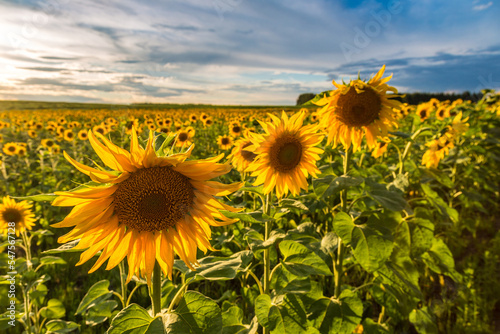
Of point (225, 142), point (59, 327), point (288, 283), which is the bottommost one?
point (59, 327)

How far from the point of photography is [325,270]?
2.08m

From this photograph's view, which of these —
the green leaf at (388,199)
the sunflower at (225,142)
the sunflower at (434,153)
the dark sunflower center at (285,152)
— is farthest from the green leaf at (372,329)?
the sunflower at (225,142)

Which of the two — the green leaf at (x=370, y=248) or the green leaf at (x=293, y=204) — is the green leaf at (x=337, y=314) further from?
the green leaf at (x=293, y=204)

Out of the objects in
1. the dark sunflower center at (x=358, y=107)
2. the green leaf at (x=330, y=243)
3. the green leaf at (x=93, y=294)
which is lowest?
the green leaf at (x=93, y=294)

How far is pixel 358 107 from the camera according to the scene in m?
2.95

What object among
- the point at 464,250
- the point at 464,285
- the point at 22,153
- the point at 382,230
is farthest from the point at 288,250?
the point at 22,153

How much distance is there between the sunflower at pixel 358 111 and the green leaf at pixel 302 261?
1.17 metres

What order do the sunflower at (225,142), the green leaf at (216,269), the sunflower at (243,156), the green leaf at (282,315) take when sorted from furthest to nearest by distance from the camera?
the sunflower at (225,142) → the sunflower at (243,156) → the green leaf at (282,315) → the green leaf at (216,269)

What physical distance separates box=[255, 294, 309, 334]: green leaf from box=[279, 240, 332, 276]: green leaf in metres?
0.23

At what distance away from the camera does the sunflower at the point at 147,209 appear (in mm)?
1355

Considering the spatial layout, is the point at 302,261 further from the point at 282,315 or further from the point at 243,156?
the point at 243,156

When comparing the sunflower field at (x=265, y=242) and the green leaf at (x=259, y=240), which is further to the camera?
the green leaf at (x=259, y=240)

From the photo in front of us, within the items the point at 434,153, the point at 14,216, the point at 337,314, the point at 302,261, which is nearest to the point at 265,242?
the point at 302,261

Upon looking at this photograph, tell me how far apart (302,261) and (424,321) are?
6.07ft
